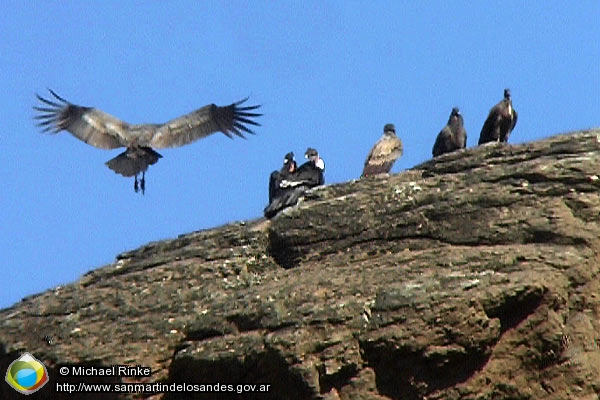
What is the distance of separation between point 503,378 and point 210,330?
3466 mm

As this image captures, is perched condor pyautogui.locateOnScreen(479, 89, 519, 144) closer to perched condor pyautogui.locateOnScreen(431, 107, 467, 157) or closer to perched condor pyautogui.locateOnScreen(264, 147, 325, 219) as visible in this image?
perched condor pyautogui.locateOnScreen(431, 107, 467, 157)

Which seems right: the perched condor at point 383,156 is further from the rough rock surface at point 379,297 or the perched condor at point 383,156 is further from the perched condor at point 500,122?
the rough rock surface at point 379,297

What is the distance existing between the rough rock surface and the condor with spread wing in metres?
5.19

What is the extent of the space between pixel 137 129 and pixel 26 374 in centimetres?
804

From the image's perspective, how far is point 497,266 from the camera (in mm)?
14945

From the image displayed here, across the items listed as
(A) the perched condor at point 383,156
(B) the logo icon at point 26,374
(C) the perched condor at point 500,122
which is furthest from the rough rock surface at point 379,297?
(A) the perched condor at point 383,156

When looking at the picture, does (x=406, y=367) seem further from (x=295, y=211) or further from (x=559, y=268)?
(x=295, y=211)

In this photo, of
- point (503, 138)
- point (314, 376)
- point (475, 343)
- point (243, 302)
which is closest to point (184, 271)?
point (243, 302)

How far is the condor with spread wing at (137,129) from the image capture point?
23.0m

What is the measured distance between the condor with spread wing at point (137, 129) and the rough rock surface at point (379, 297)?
17.0ft

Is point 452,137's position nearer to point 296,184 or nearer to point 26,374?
point 296,184

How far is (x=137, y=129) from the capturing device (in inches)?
915

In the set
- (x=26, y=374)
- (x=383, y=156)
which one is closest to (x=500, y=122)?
(x=383, y=156)

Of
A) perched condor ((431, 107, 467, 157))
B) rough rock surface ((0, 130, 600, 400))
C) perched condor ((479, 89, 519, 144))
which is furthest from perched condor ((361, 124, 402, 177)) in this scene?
rough rock surface ((0, 130, 600, 400))
